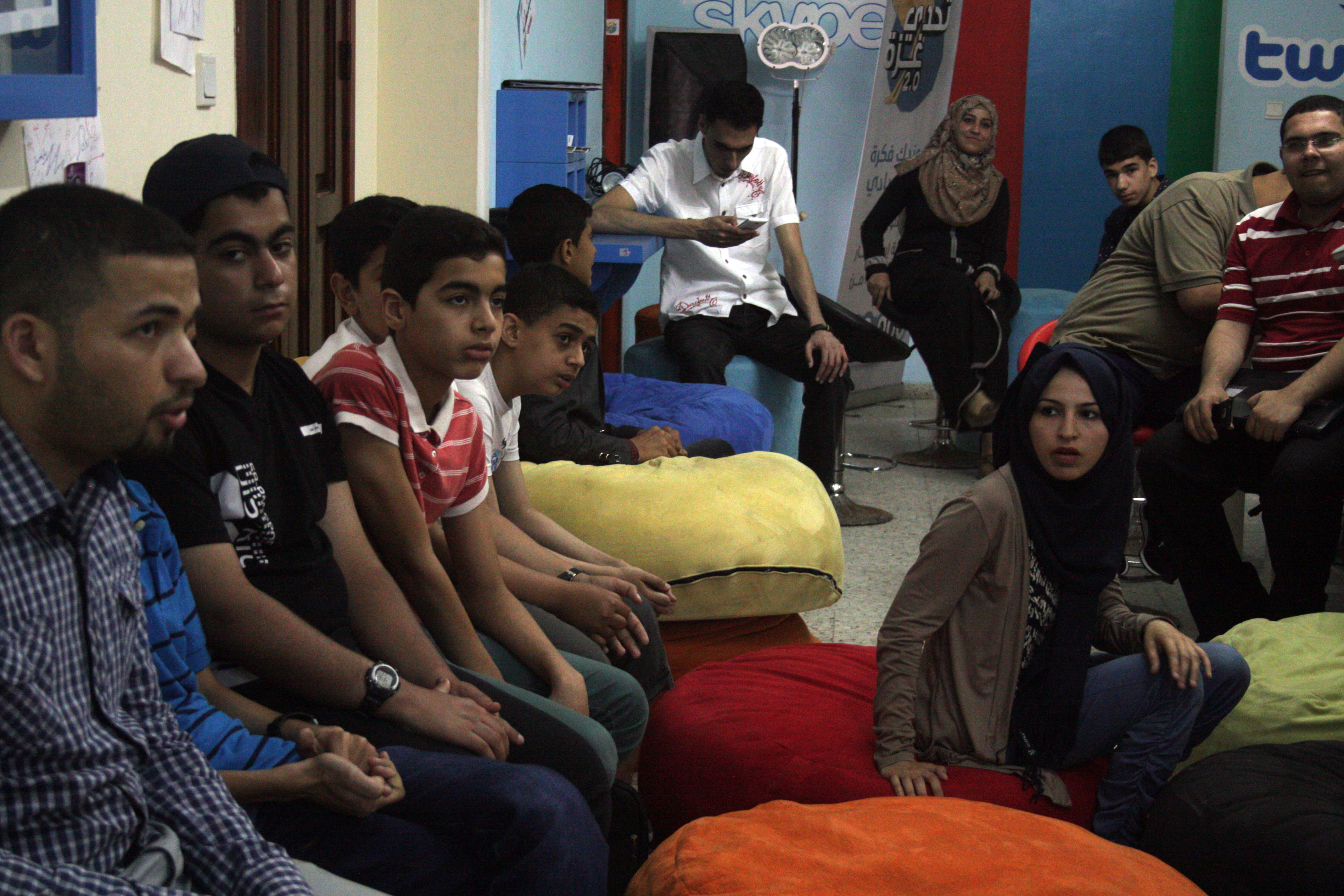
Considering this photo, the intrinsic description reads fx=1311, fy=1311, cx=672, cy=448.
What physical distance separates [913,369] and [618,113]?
2.08m

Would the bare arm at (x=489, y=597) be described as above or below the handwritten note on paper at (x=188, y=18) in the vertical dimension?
below

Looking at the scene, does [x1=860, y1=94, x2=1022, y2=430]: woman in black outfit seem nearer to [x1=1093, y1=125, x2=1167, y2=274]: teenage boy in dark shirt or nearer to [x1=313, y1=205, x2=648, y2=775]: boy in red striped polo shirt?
[x1=1093, y1=125, x2=1167, y2=274]: teenage boy in dark shirt

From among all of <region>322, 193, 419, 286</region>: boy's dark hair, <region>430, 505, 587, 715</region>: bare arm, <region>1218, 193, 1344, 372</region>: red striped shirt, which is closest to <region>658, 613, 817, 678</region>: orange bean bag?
<region>430, 505, 587, 715</region>: bare arm

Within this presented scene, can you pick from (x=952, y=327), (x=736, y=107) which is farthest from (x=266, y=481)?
(x=952, y=327)

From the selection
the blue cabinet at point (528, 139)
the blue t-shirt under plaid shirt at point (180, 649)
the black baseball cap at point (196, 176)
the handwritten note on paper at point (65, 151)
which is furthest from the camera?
the blue cabinet at point (528, 139)

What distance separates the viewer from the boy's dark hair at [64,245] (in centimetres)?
108

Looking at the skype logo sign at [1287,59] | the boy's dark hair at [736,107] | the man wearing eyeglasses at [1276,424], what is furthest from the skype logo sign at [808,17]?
the man wearing eyeglasses at [1276,424]

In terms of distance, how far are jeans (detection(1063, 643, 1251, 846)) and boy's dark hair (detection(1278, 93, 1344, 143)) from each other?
168 centimetres

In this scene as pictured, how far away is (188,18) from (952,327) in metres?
3.30

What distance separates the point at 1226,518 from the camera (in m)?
3.40

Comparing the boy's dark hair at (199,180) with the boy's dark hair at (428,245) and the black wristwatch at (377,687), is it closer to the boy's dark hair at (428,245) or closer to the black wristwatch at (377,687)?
the boy's dark hair at (428,245)

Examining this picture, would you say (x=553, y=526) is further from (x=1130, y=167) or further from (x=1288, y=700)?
(x=1130, y=167)

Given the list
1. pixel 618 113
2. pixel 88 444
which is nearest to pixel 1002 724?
pixel 88 444

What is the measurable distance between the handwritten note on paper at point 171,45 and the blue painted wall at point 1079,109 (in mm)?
5358
